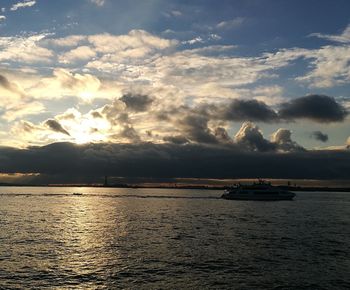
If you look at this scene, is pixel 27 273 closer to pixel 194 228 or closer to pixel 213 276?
pixel 213 276

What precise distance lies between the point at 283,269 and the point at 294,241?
2888 centimetres

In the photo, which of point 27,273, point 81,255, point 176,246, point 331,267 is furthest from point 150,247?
point 331,267

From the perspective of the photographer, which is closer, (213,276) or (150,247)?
(213,276)

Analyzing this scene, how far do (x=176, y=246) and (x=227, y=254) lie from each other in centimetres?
1161

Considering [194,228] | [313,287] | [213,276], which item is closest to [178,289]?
[213,276]

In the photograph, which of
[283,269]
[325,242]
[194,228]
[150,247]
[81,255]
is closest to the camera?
[283,269]

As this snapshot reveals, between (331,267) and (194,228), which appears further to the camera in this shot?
(194,228)

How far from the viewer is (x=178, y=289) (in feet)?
148

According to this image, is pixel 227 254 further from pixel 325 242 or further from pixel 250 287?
pixel 325 242

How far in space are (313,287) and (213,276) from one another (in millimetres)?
11730

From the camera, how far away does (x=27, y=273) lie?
51.7m

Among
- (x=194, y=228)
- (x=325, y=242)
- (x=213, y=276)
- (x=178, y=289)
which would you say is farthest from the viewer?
(x=194, y=228)

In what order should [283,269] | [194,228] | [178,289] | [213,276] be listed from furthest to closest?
[194,228] < [283,269] < [213,276] < [178,289]

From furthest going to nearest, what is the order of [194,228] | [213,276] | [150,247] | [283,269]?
[194,228] < [150,247] < [283,269] < [213,276]
